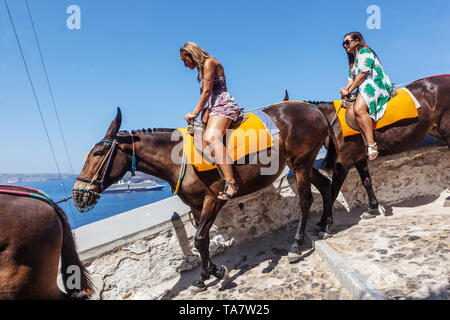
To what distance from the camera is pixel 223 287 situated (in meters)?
3.49

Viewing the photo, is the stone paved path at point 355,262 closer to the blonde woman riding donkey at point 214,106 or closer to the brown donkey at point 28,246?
the blonde woman riding donkey at point 214,106

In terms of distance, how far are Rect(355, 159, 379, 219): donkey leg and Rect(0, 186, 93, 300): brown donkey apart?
4.19m

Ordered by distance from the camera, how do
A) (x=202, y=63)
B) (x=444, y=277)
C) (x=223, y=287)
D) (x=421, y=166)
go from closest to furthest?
(x=444, y=277) < (x=202, y=63) < (x=223, y=287) < (x=421, y=166)

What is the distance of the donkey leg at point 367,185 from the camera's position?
4602mm

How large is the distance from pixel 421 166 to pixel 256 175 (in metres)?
3.38

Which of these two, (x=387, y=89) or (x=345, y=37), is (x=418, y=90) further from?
(x=345, y=37)

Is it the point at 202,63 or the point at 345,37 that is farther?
the point at 345,37

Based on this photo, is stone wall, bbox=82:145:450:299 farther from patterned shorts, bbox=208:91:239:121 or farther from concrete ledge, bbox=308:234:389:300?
patterned shorts, bbox=208:91:239:121

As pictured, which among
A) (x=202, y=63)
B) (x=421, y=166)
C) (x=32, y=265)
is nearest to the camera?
(x=32, y=265)

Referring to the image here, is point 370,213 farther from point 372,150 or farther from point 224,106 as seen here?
point 224,106

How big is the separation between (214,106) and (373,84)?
7.52 feet

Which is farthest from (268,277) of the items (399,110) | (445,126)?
(445,126)

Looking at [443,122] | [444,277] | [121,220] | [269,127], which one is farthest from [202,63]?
[443,122]

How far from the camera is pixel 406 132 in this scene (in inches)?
161
